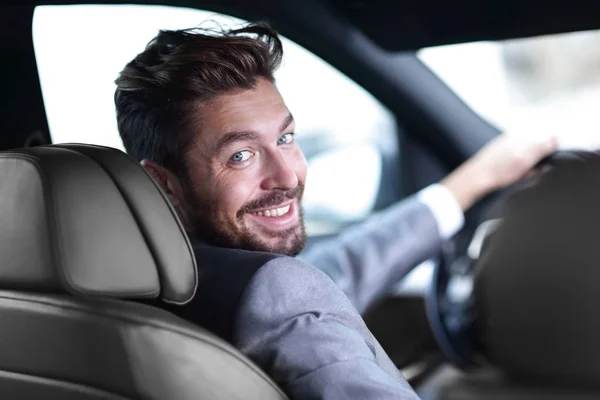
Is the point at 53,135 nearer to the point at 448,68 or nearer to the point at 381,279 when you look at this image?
the point at 381,279

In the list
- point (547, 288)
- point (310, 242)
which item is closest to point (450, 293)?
point (310, 242)

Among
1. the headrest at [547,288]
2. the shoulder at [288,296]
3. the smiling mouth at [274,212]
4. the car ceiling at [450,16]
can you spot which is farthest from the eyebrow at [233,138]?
the headrest at [547,288]

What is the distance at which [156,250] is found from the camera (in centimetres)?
132

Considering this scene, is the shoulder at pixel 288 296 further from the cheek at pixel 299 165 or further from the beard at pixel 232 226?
the cheek at pixel 299 165

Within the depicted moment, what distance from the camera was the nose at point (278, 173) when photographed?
1543 millimetres

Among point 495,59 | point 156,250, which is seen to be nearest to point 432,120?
point 495,59

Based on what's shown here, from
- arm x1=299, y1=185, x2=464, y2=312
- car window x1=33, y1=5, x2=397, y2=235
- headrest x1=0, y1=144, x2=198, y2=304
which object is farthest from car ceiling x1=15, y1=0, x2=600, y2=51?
headrest x1=0, y1=144, x2=198, y2=304

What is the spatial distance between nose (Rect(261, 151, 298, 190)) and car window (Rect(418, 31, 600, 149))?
84 cm

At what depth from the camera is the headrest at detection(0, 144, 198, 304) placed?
1.27m

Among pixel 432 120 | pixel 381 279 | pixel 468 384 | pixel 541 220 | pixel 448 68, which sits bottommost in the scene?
pixel 381 279

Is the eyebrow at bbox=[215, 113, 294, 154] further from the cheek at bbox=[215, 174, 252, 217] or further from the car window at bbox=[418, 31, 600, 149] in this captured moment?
the car window at bbox=[418, 31, 600, 149]

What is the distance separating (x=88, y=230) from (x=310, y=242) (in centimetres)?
124

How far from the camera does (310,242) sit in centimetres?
248

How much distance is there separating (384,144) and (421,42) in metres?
0.49
